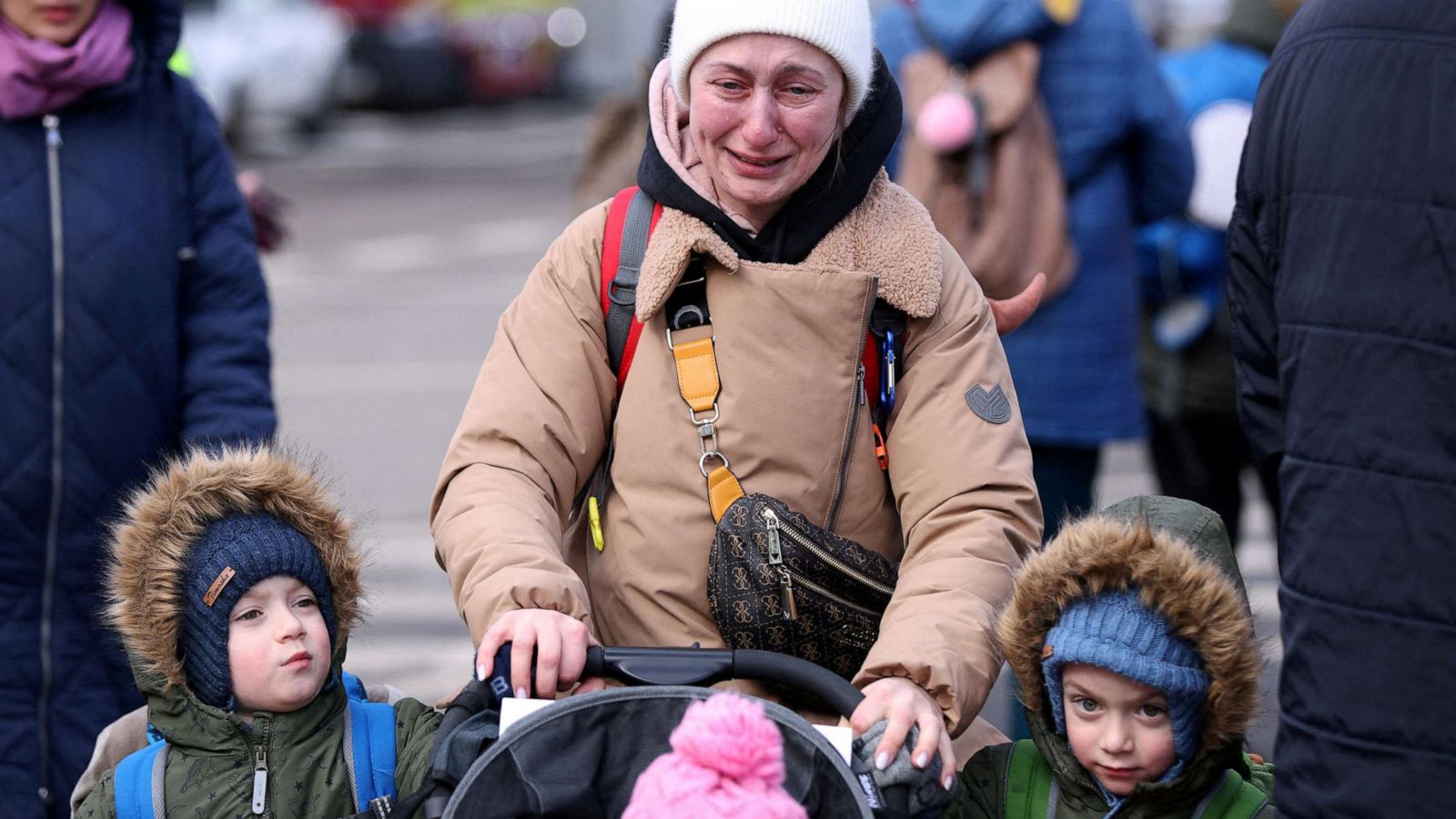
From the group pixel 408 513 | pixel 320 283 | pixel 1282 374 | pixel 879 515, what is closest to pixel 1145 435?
pixel 879 515

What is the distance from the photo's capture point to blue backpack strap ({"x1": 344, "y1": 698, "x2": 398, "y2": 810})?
3193 millimetres

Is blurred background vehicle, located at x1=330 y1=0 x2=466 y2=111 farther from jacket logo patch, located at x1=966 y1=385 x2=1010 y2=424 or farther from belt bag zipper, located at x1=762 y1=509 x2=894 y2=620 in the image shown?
belt bag zipper, located at x1=762 y1=509 x2=894 y2=620

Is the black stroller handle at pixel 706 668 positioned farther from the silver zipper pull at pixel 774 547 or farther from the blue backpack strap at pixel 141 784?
the blue backpack strap at pixel 141 784

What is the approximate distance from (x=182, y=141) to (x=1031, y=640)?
218 centimetres

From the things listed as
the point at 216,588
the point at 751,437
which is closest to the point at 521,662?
the point at 751,437

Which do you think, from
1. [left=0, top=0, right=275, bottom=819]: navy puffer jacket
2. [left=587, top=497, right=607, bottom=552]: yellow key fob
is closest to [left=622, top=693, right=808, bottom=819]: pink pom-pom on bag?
[left=587, top=497, right=607, bottom=552]: yellow key fob

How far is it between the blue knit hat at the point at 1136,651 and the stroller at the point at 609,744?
0.38 metres

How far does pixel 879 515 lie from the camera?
10.4ft

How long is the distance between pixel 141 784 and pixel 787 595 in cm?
105

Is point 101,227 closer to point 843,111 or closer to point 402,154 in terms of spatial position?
point 843,111

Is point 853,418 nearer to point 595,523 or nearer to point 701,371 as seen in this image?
point 701,371

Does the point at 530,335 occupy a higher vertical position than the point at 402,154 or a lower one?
higher

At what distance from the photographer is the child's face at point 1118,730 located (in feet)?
9.83

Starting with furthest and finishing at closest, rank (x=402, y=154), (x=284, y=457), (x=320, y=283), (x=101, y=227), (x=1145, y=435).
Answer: (x=402, y=154), (x=320, y=283), (x=1145, y=435), (x=101, y=227), (x=284, y=457)
